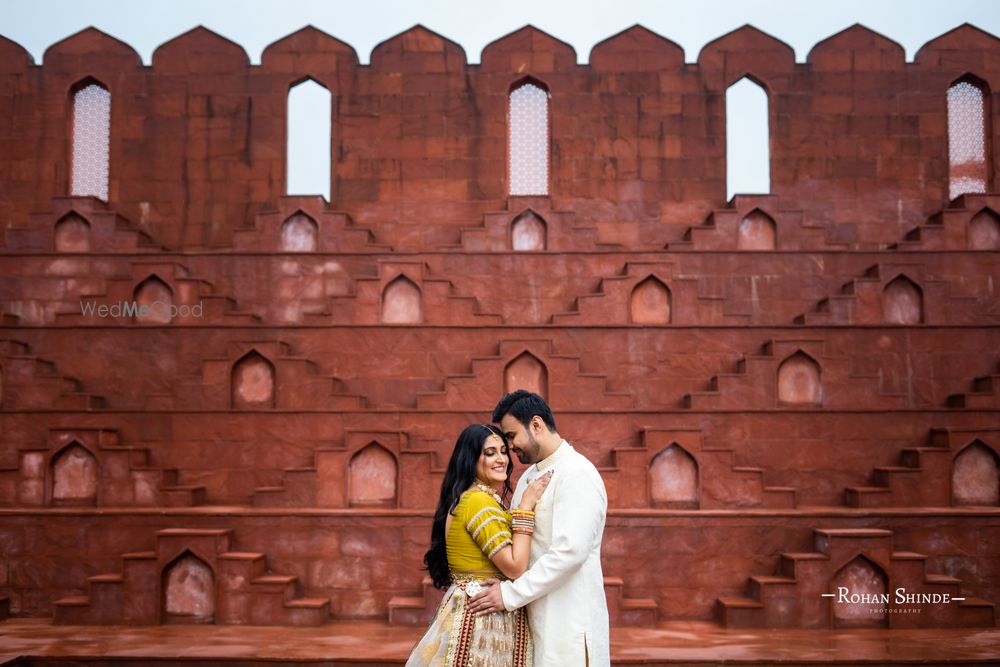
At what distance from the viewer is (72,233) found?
13102 millimetres

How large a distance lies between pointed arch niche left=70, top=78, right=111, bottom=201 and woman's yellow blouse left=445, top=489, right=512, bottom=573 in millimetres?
11824

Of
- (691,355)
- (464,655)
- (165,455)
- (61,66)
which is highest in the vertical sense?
Answer: (61,66)

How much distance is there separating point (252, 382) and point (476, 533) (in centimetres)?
742

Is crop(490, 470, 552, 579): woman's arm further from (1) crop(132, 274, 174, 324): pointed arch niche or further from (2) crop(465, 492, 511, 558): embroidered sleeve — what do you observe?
(1) crop(132, 274, 174, 324): pointed arch niche

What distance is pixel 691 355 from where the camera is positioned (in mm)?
11359

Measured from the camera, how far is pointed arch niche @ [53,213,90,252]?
13.1 m

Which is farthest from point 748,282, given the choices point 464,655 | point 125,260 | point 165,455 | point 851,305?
point 464,655

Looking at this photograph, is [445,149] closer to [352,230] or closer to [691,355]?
[352,230]

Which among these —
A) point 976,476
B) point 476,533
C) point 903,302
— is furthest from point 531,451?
point 903,302

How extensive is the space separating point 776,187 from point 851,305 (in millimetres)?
3053

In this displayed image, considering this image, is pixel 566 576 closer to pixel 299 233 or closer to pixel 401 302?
pixel 401 302

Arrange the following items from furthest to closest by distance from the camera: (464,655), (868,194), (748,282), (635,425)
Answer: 1. (868,194)
2. (748,282)
3. (635,425)
4. (464,655)

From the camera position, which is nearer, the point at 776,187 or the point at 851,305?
the point at 851,305

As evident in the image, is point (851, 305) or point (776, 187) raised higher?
point (776, 187)
